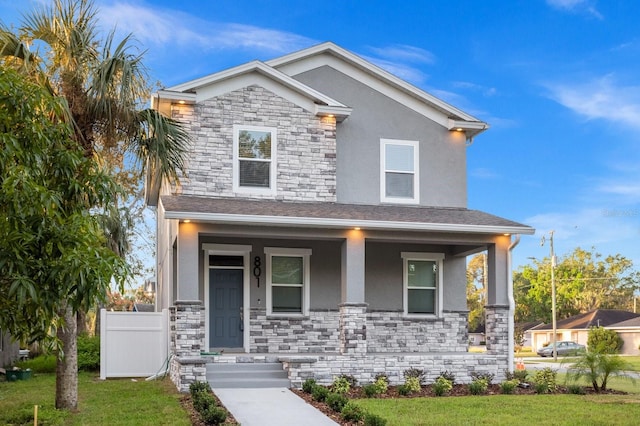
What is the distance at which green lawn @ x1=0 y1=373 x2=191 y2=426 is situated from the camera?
1034 centimetres

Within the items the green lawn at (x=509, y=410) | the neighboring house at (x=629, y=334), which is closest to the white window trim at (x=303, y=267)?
the green lawn at (x=509, y=410)

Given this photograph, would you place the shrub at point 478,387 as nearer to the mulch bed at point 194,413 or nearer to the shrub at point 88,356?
the mulch bed at point 194,413

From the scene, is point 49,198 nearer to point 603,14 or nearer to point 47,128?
point 47,128

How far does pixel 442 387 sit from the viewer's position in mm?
14031

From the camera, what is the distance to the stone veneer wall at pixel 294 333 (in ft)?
53.9

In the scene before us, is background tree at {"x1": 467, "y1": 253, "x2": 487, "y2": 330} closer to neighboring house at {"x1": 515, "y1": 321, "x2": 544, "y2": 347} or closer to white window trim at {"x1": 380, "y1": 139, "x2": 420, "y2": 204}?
neighboring house at {"x1": 515, "y1": 321, "x2": 544, "y2": 347}

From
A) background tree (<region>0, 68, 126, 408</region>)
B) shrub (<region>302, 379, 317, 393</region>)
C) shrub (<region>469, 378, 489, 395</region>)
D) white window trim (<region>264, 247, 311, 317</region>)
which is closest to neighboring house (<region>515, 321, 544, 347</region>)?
white window trim (<region>264, 247, 311, 317</region>)

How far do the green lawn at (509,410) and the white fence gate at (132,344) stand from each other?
582 cm

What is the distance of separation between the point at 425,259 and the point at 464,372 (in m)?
3.56

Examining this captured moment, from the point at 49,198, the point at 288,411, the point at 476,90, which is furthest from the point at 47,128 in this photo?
the point at 476,90

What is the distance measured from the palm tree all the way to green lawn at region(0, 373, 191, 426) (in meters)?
0.62

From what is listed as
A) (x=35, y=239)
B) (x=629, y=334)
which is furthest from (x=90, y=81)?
(x=629, y=334)

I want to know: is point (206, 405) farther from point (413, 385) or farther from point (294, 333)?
point (294, 333)

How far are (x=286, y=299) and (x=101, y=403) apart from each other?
5.64 meters
